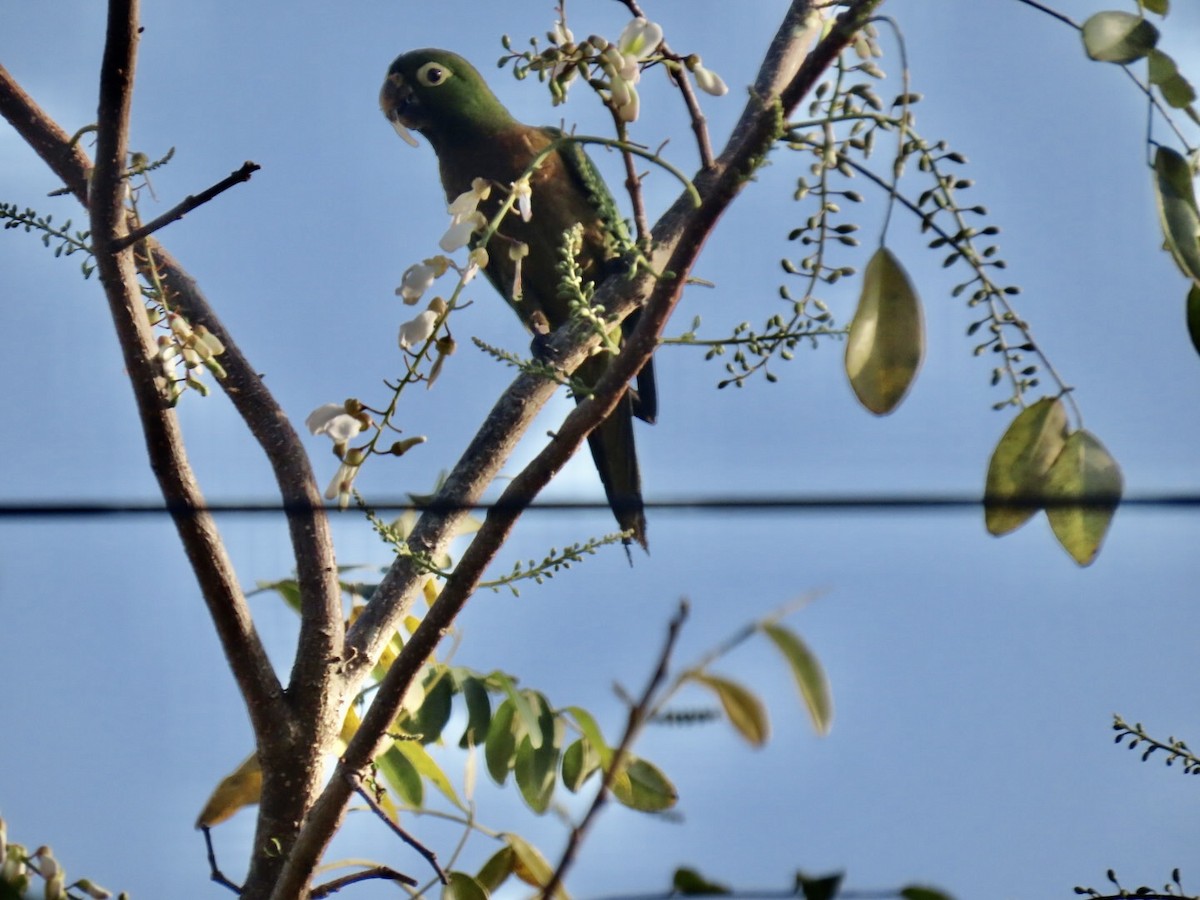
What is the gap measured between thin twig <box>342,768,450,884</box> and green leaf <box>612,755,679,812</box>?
25 cm

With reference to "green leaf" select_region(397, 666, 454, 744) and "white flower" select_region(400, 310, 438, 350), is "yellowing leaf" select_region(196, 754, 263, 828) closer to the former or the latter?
"green leaf" select_region(397, 666, 454, 744)

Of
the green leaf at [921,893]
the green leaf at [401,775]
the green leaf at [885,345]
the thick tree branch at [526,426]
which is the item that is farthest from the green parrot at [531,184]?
the green leaf at [921,893]

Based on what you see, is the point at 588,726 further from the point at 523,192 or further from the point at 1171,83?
the point at 1171,83

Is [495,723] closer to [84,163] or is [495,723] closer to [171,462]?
[171,462]

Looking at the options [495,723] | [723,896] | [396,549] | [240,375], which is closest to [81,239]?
[240,375]

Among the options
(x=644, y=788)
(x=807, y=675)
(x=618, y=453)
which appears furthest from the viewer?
(x=618, y=453)

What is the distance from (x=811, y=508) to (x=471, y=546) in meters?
0.51

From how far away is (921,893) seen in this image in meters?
0.74

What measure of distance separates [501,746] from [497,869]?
22 cm

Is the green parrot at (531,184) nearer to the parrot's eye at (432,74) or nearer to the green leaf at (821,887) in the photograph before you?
the parrot's eye at (432,74)

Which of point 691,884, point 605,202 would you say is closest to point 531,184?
point 605,202

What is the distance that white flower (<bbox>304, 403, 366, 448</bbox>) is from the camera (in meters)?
1.41

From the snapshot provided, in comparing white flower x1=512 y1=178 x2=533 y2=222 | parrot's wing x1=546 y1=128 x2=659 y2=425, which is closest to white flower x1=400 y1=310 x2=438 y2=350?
white flower x1=512 y1=178 x2=533 y2=222

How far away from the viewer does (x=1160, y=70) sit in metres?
0.98
